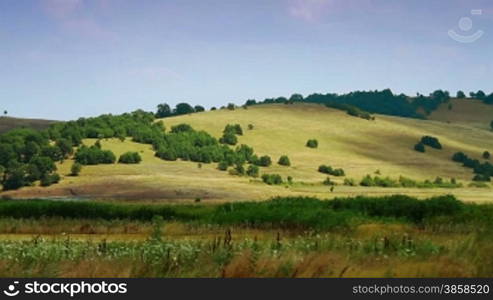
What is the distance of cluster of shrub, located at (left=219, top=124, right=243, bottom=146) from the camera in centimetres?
Result: 17462

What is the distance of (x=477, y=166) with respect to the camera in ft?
593

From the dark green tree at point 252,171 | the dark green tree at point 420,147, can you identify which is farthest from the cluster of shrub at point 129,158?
the dark green tree at point 420,147

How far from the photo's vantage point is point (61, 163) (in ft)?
460

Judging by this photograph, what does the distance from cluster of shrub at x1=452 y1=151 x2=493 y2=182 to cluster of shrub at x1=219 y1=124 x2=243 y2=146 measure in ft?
182

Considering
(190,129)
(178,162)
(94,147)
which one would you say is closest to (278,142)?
(190,129)

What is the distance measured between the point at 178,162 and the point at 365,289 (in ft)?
450

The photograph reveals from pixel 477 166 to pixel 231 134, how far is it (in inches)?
2381

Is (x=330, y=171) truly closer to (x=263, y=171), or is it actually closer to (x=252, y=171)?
(x=263, y=171)

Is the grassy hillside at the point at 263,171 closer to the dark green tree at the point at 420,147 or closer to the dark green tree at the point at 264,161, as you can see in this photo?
the dark green tree at the point at 420,147

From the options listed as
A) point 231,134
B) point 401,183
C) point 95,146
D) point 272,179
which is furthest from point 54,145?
point 401,183

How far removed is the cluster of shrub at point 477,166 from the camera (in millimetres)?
170500

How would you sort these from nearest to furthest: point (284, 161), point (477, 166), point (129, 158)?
1. point (129, 158)
2. point (284, 161)
3. point (477, 166)

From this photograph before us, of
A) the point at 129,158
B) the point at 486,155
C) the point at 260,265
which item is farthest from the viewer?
the point at 486,155

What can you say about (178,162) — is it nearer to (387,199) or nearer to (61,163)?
(61,163)
